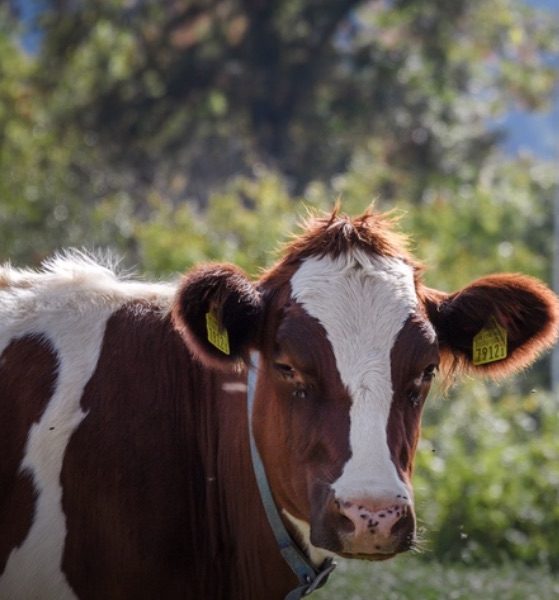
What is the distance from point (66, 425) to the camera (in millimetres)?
5125

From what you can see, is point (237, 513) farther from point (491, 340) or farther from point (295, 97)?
point (295, 97)

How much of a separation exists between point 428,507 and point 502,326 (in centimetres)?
661

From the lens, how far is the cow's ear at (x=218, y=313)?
5.08 metres

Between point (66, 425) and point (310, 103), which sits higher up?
point (310, 103)

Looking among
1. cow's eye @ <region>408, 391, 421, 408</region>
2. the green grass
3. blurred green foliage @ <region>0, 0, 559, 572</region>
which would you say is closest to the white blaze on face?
cow's eye @ <region>408, 391, 421, 408</region>

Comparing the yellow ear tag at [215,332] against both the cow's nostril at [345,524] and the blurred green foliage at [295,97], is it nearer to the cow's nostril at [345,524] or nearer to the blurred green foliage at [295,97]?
the cow's nostril at [345,524]

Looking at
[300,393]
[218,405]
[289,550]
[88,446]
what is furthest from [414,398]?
[88,446]

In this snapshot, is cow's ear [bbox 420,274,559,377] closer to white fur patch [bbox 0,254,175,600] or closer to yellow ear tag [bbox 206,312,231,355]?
yellow ear tag [bbox 206,312,231,355]

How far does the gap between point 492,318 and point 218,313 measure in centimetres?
106

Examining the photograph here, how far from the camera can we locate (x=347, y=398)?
189 inches

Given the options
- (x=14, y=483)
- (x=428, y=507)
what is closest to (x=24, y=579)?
(x=14, y=483)

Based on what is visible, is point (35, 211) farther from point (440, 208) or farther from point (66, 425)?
point (66, 425)

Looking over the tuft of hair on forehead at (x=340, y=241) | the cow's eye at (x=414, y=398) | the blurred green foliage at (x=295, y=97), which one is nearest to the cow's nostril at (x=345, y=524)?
the cow's eye at (x=414, y=398)

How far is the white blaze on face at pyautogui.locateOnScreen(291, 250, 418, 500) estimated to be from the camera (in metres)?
4.64
